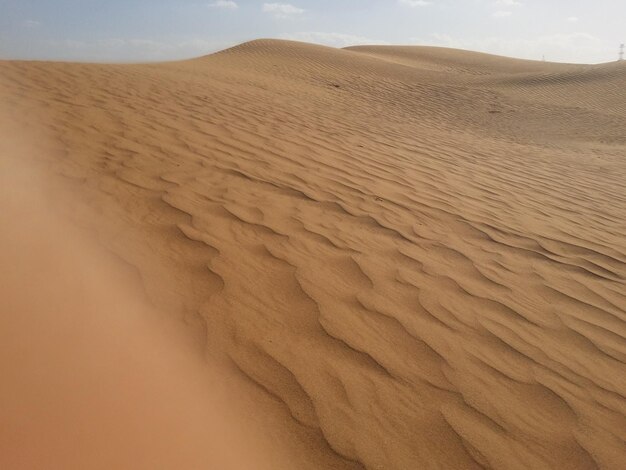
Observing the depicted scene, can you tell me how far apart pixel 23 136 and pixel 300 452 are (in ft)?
13.2

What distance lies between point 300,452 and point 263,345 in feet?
1.62

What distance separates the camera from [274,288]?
88.7 inches

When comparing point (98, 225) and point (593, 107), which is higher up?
point (98, 225)

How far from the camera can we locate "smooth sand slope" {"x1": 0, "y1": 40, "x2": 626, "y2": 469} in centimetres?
161

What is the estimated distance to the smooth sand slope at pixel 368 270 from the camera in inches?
63.4

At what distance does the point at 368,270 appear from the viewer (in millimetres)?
2570

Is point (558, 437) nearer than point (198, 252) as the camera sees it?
Yes

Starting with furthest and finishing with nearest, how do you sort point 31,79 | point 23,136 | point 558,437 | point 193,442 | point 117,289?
point 31,79
point 23,136
point 117,289
point 558,437
point 193,442

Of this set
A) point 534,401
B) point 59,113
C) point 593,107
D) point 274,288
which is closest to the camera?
point 534,401

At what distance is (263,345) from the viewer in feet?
6.01

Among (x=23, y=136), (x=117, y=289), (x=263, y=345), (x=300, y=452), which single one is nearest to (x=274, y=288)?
(x=263, y=345)

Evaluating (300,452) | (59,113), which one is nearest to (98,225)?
(300,452)

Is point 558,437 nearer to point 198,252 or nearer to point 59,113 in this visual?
point 198,252

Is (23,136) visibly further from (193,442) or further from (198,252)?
(193,442)
